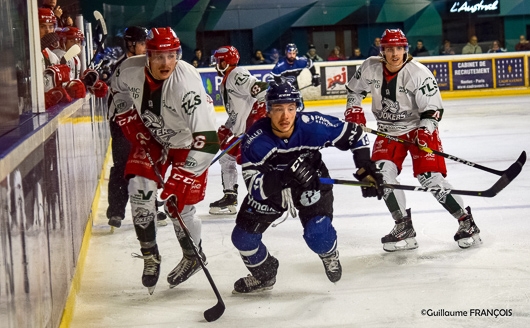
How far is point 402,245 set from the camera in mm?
4469

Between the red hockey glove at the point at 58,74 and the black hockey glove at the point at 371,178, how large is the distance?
1744 mm

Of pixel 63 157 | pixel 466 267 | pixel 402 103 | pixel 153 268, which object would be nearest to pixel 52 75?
pixel 63 157

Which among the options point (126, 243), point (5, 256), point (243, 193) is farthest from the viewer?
point (243, 193)

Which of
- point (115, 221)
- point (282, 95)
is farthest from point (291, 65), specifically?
point (282, 95)

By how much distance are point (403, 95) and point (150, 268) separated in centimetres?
175

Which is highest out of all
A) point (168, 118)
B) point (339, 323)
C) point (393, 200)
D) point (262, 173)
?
point (168, 118)

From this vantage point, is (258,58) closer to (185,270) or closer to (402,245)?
(402,245)

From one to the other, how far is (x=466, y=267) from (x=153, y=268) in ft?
4.91

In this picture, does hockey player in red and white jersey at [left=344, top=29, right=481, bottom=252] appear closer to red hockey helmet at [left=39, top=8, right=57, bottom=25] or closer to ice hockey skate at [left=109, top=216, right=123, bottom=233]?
Result: ice hockey skate at [left=109, top=216, right=123, bottom=233]

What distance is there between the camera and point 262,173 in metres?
3.47

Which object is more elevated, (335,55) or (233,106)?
(335,55)

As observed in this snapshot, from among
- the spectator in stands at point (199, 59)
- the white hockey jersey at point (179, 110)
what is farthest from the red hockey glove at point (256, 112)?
the spectator in stands at point (199, 59)

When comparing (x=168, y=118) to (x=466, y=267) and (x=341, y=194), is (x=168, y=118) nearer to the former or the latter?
(x=466, y=267)

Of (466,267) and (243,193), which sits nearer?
(466,267)
